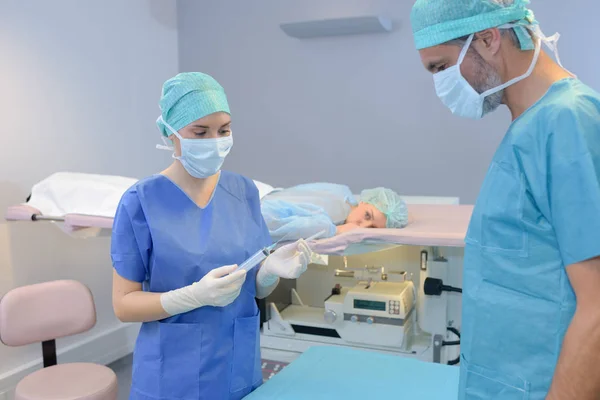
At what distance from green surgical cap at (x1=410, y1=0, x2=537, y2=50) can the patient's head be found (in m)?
1.48

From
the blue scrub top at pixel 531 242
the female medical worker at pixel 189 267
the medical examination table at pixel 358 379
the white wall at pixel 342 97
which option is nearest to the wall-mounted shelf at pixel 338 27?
the white wall at pixel 342 97

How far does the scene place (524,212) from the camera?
0.88 metres

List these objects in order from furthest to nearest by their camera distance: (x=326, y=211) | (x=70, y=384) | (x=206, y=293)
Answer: (x=326, y=211)
(x=70, y=384)
(x=206, y=293)

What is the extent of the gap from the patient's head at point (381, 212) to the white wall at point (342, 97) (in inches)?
29.6

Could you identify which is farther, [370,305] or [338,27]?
[338,27]

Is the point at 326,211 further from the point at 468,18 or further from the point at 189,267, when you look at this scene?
the point at 468,18

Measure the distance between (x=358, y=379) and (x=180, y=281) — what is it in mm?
596

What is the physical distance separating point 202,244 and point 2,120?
66.7 inches

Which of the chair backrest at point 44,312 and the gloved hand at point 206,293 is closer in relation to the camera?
the gloved hand at point 206,293

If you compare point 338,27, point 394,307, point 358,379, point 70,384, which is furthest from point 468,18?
point 338,27

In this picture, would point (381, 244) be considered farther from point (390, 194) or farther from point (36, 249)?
point (36, 249)

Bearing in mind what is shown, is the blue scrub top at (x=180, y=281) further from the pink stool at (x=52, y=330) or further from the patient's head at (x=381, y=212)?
the patient's head at (x=381, y=212)

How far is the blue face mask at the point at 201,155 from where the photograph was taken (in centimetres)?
142

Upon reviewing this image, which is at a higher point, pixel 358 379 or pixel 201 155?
pixel 201 155
